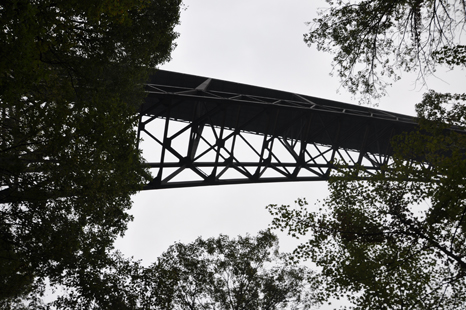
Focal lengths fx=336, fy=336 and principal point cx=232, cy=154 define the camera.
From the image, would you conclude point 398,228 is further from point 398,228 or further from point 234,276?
point 234,276

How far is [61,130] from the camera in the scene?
18.2 feet

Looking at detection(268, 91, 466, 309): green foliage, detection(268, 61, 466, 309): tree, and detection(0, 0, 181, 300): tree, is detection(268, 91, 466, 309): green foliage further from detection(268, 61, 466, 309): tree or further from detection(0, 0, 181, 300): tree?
detection(0, 0, 181, 300): tree

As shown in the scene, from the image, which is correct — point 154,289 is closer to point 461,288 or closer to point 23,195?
point 23,195

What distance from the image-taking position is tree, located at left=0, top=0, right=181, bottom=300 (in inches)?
179

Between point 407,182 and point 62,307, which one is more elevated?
point 407,182

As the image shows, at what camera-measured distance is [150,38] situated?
784cm

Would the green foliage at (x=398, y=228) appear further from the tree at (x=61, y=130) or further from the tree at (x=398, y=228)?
the tree at (x=61, y=130)

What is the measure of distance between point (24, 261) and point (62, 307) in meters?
2.50

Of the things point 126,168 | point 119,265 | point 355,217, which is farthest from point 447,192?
point 119,265

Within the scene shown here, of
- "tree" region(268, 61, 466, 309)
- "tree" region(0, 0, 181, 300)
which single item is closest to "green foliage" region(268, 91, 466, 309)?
"tree" region(268, 61, 466, 309)

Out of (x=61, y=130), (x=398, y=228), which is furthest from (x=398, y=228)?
(x=61, y=130)

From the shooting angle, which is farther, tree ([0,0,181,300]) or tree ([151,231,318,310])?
tree ([151,231,318,310])

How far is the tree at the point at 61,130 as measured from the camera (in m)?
4.54

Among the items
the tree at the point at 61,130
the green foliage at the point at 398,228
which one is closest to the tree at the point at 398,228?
the green foliage at the point at 398,228
